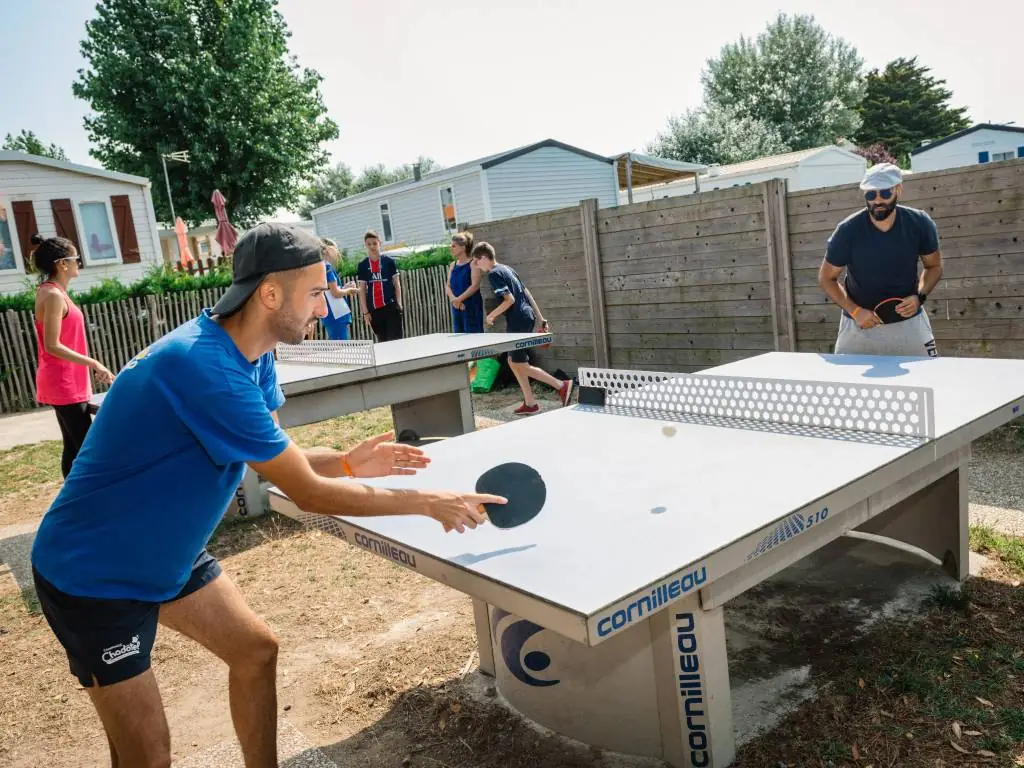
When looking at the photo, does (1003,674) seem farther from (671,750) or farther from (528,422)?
(528,422)

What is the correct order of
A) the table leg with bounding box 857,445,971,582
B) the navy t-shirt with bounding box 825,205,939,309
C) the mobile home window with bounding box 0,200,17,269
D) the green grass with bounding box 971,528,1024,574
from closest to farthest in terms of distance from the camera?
the table leg with bounding box 857,445,971,582, the green grass with bounding box 971,528,1024,574, the navy t-shirt with bounding box 825,205,939,309, the mobile home window with bounding box 0,200,17,269

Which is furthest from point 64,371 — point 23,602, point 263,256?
point 263,256

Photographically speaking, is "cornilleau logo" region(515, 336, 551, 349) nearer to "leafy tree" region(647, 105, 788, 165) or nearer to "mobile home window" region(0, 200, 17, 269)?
"mobile home window" region(0, 200, 17, 269)

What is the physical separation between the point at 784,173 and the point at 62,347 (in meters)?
30.0

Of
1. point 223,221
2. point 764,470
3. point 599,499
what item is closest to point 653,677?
point 599,499

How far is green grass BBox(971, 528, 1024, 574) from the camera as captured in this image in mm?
4289

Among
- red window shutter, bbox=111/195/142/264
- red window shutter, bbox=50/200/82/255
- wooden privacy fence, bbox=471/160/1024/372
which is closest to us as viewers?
wooden privacy fence, bbox=471/160/1024/372

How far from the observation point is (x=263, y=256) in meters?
2.17

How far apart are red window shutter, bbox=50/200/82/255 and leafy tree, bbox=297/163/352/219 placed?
6256cm

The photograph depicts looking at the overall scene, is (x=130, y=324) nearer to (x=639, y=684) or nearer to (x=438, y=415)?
(x=438, y=415)

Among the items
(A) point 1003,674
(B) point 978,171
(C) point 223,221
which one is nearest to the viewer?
(A) point 1003,674

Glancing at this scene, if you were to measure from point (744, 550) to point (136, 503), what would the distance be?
5.40 ft

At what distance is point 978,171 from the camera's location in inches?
259

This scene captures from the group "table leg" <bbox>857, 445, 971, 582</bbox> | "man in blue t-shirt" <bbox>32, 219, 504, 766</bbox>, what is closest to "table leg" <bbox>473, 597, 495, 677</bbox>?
"man in blue t-shirt" <bbox>32, 219, 504, 766</bbox>
